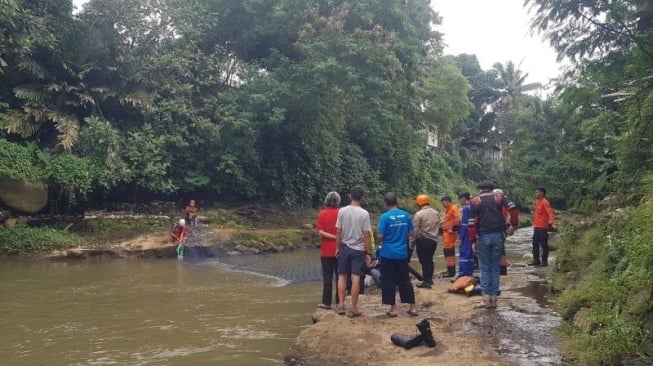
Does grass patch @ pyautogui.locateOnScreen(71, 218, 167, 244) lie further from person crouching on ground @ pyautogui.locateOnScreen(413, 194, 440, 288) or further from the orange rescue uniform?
person crouching on ground @ pyautogui.locateOnScreen(413, 194, 440, 288)

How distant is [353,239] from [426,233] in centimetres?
223

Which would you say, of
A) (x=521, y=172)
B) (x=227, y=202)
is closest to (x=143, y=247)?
(x=227, y=202)

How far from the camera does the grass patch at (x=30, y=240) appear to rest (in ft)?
53.8

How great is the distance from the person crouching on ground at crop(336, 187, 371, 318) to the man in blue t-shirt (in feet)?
0.87

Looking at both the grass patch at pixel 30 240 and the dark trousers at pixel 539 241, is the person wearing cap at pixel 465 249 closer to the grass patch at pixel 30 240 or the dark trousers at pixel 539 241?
the dark trousers at pixel 539 241

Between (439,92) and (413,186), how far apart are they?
7485mm

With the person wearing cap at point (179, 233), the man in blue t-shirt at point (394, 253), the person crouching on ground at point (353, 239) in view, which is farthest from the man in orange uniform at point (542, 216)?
the person wearing cap at point (179, 233)

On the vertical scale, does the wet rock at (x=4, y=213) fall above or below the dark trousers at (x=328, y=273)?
above

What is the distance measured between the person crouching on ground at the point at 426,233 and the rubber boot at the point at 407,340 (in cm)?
314

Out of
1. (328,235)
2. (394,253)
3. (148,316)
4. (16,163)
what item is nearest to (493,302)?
(394,253)

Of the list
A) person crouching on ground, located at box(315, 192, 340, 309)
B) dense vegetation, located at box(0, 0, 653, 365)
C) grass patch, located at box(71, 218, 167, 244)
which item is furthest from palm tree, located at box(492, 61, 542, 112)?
person crouching on ground, located at box(315, 192, 340, 309)

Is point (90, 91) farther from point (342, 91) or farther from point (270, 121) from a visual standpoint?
point (342, 91)

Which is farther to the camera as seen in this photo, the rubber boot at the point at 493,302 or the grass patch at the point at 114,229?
the grass patch at the point at 114,229

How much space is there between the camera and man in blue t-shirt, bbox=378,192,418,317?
698 cm
